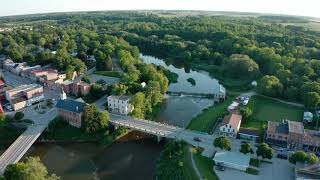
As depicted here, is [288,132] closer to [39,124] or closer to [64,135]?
[64,135]

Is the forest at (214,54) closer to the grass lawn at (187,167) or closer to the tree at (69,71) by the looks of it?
the tree at (69,71)

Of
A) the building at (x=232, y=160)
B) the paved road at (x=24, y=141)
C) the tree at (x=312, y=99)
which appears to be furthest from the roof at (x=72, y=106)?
the tree at (x=312, y=99)

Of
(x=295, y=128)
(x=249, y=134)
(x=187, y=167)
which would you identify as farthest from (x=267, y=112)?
(x=187, y=167)

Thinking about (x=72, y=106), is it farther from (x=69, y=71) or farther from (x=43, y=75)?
(x=69, y=71)

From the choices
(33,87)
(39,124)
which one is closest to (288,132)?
(39,124)

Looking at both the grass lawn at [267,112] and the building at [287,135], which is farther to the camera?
the grass lawn at [267,112]

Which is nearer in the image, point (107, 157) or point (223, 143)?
point (223, 143)
